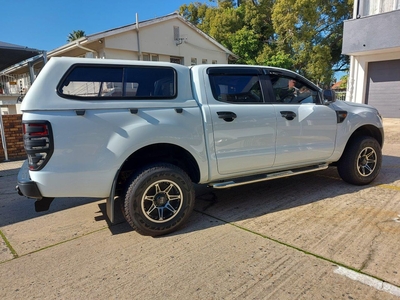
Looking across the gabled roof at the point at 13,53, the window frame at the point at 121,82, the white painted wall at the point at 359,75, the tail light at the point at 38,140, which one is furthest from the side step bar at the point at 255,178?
the white painted wall at the point at 359,75

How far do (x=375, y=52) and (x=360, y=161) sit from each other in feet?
33.8

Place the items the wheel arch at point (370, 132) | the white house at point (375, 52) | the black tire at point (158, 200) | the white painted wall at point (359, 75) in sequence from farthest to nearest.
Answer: the white painted wall at point (359, 75), the white house at point (375, 52), the wheel arch at point (370, 132), the black tire at point (158, 200)

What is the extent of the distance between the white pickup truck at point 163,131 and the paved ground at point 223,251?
45 cm

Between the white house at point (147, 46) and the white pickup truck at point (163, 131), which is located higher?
the white house at point (147, 46)

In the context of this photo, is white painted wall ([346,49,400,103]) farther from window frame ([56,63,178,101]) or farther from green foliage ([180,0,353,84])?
window frame ([56,63,178,101])

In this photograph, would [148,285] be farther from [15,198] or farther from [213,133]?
[15,198]

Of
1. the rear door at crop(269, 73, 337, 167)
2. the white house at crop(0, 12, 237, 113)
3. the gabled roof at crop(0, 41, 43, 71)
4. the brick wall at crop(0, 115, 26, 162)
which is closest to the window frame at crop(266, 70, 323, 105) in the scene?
the rear door at crop(269, 73, 337, 167)

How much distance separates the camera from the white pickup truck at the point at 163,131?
9.32 feet

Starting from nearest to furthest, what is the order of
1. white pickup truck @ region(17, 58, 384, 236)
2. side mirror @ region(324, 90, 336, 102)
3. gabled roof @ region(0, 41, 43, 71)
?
white pickup truck @ region(17, 58, 384, 236), side mirror @ region(324, 90, 336, 102), gabled roof @ region(0, 41, 43, 71)

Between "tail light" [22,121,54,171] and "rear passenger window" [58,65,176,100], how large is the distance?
39 cm

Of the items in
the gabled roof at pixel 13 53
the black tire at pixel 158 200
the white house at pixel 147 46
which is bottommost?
the black tire at pixel 158 200

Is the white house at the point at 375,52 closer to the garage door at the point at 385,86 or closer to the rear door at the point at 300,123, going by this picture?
the garage door at the point at 385,86

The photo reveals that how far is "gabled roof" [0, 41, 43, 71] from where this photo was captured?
275 inches

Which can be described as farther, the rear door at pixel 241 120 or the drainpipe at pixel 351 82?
the drainpipe at pixel 351 82
